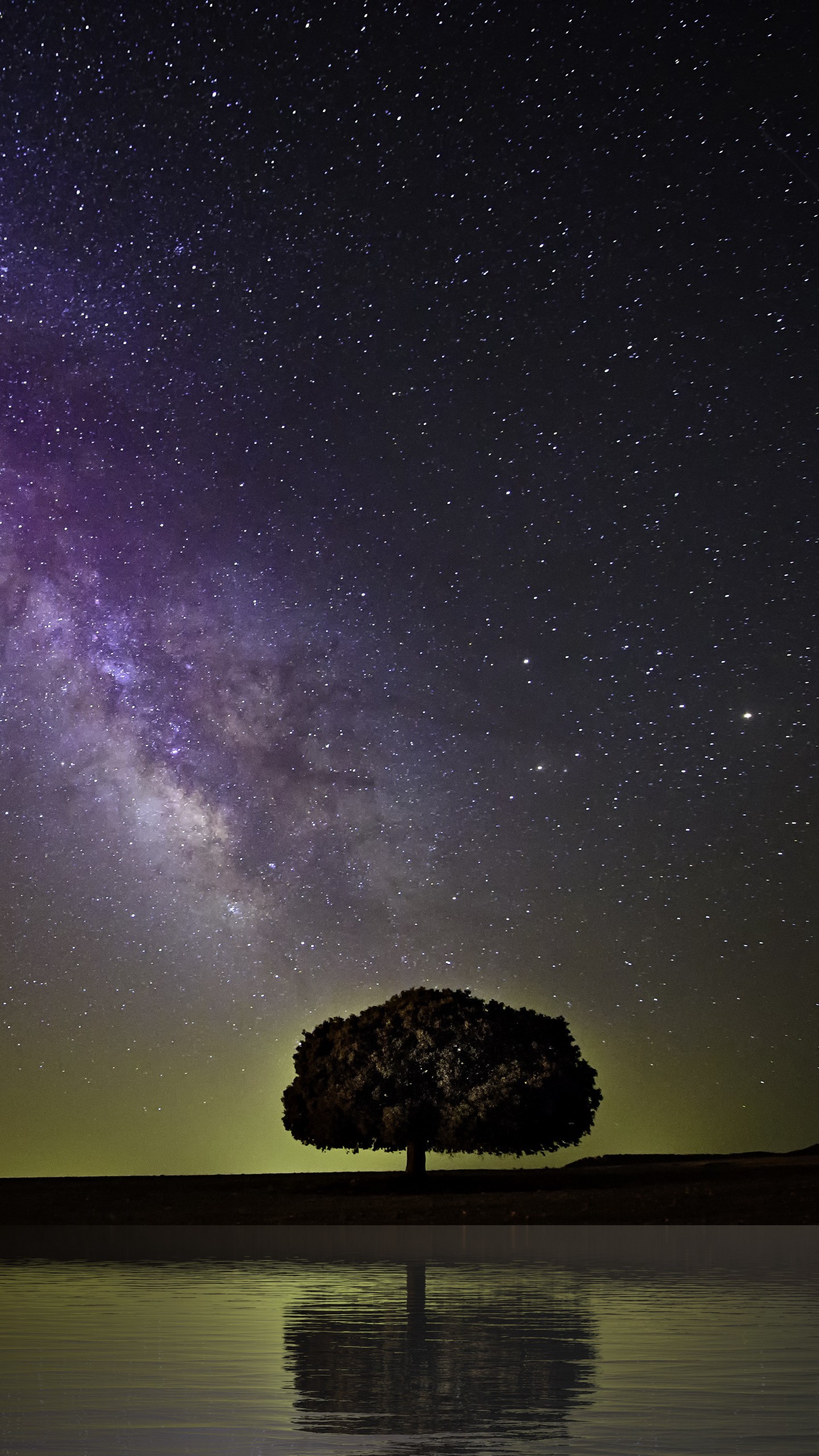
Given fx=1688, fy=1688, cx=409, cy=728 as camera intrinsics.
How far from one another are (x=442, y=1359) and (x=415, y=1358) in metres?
0.27

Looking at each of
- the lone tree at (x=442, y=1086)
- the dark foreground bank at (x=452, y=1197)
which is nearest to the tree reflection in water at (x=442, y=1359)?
the dark foreground bank at (x=452, y=1197)

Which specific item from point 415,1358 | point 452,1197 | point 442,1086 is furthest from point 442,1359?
point 442,1086

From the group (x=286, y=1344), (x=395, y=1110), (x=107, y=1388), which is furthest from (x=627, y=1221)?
(x=107, y=1388)

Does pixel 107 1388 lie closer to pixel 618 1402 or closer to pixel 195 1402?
pixel 195 1402

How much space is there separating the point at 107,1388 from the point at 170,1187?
192ft

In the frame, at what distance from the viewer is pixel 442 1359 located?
13.6 meters

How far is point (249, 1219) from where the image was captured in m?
52.2

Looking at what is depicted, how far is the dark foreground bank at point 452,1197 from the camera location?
49.2m

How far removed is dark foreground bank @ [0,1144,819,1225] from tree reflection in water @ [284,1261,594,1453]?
90.5 ft

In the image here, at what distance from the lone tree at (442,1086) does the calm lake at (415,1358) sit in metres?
36.2

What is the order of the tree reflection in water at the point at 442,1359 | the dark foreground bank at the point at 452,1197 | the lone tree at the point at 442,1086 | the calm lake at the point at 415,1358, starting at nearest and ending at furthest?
1. the calm lake at the point at 415,1358
2. the tree reflection in water at the point at 442,1359
3. the dark foreground bank at the point at 452,1197
4. the lone tree at the point at 442,1086

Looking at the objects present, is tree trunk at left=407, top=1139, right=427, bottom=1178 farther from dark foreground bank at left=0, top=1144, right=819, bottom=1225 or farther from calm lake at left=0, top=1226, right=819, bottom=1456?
calm lake at left=0, top=1226, right=819, bottom=1456

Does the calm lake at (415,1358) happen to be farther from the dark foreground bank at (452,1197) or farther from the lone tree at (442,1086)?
the lone tree at (442,1086)

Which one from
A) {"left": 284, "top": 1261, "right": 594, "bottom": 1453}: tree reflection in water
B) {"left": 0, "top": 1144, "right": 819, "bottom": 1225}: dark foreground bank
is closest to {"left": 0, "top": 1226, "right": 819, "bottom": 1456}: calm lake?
{"left": 284, "top": 1261, "right": 594, "bottom": 1453}: tree reflection in water
